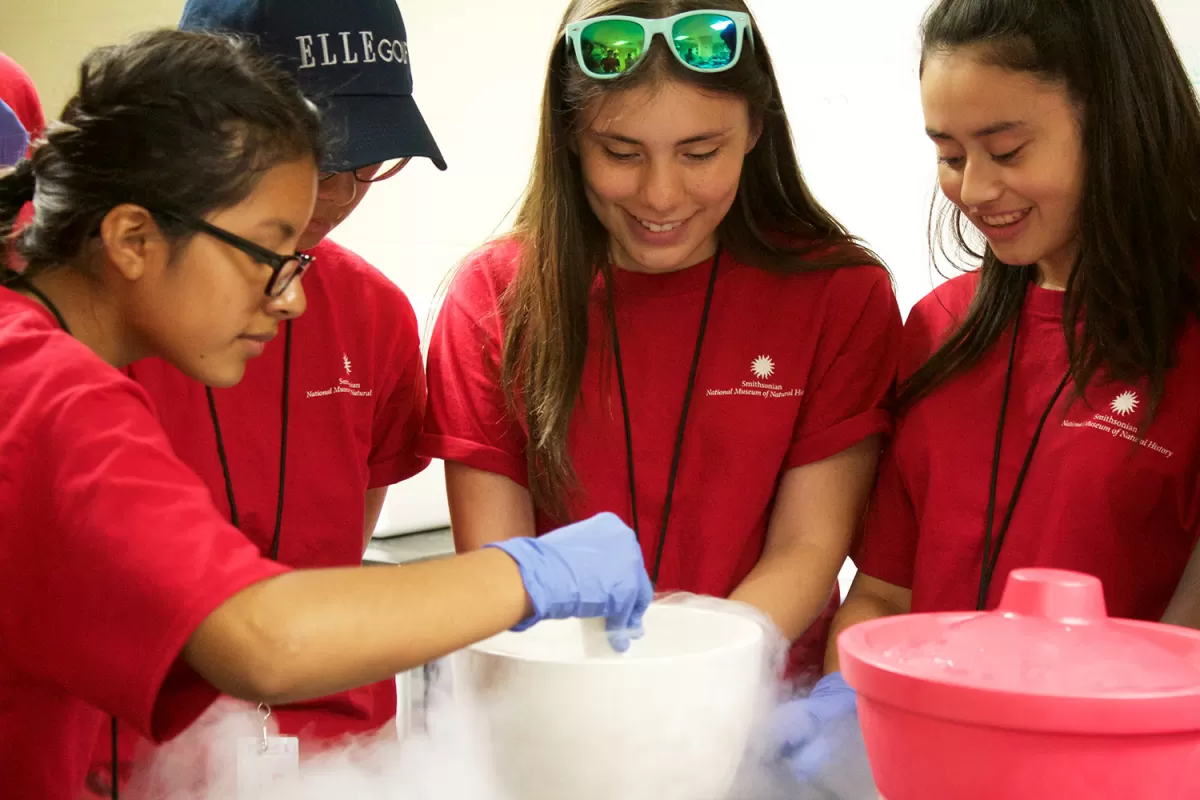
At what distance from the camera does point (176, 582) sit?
90cm

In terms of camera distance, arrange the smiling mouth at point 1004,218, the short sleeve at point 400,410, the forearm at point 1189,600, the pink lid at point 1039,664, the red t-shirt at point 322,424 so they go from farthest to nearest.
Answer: the short sleeve at point 400,410 < the red t-shirt at point 322,424 < the smiling mouth at point 1004,218 < the forearm at point 1189,600 < the pink lid at point 1039,664

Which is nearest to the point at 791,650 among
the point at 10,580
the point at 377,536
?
the point at 10,580

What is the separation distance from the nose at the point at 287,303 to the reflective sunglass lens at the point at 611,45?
0.51m

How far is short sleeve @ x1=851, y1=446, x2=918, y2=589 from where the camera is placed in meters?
1.61

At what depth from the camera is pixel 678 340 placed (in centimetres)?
166

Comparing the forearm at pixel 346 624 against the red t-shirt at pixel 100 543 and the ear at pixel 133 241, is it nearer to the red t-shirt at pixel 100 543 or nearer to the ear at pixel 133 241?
the red t-shirt at pixel 100 543

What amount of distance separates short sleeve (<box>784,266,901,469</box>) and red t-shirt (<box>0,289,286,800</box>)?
0.84 metres

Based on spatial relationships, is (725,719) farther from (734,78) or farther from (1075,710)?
(734,78)

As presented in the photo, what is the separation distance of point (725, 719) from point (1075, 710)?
300mm

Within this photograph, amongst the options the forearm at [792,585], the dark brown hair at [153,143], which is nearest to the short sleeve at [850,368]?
the forearm at [792,585]

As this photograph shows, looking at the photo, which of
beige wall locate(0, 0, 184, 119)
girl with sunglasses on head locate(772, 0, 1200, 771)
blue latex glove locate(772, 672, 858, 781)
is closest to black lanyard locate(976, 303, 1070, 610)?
girl with sunglasses on head locate(772, 0, 1200, 771)

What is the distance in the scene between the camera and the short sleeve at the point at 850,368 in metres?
1.59

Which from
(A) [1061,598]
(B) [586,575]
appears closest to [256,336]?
(B) [586,575]

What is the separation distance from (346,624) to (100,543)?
0.60 ft
